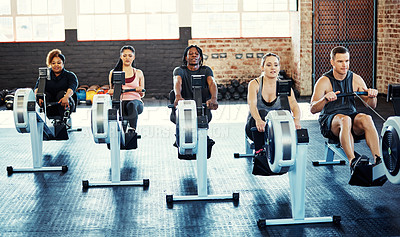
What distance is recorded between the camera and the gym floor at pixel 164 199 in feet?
13.0

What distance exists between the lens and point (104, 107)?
491cm

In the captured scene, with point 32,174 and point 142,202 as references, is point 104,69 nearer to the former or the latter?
point 32,174

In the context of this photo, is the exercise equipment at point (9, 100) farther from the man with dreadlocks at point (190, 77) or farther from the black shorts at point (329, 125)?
the black shorts at point (329, 125)

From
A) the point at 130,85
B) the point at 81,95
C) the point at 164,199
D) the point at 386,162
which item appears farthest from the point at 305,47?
the point at 386,162

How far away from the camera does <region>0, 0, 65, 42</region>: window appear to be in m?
11.2

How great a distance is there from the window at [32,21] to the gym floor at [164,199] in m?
5.03

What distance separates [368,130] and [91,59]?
7.67 m

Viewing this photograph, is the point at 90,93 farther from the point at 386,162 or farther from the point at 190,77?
the point at 386,162

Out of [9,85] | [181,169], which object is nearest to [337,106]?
[181,169]

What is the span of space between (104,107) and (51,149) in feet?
6.77

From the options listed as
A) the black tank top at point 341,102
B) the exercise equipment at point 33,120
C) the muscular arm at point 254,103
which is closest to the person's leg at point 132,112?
the exercise equipment at point 33,120

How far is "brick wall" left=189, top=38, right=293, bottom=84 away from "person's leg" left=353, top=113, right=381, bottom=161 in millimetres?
6638

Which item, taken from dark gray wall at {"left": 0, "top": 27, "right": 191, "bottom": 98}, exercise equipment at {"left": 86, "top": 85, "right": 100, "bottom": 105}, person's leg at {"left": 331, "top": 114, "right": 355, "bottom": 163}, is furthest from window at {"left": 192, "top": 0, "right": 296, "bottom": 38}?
person's leg at {"left": 331, "top": 114, "right": 355, "bottom": 163}

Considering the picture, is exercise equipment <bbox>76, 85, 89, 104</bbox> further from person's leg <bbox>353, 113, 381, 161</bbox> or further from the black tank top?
person's leg <bbox>353, 113, 381, 161</bbox>
